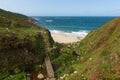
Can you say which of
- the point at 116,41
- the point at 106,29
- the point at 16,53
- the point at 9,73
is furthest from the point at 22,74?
the point at 106,29

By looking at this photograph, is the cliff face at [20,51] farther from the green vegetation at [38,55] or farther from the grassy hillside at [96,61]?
the grassy hillside at [96,61]

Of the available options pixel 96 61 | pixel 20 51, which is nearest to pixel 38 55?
pixel 20 51

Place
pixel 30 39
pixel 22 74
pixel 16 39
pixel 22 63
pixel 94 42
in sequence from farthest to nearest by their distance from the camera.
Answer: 1. pixel 94 42
2. pixel 30 39
3. pixel 16 39
4. pixel 22 63
5. pixel 22 74

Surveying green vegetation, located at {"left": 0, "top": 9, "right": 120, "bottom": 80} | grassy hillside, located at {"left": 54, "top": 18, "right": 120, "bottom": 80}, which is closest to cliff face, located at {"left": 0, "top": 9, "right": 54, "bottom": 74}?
green vegetation, located at {"left": 0, "top": 9, "right": 120, "bottom": 80}

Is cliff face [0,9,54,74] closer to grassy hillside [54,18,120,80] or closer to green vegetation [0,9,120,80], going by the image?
green vegetation [0,9,120,80]

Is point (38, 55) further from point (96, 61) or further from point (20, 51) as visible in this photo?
point (96, 61)

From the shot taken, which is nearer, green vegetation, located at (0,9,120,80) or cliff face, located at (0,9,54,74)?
green vegetation, located at (0,9,120,80)

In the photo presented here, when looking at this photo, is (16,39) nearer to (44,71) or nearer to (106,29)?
(44,71)

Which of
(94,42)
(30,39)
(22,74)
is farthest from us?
(94,42)
